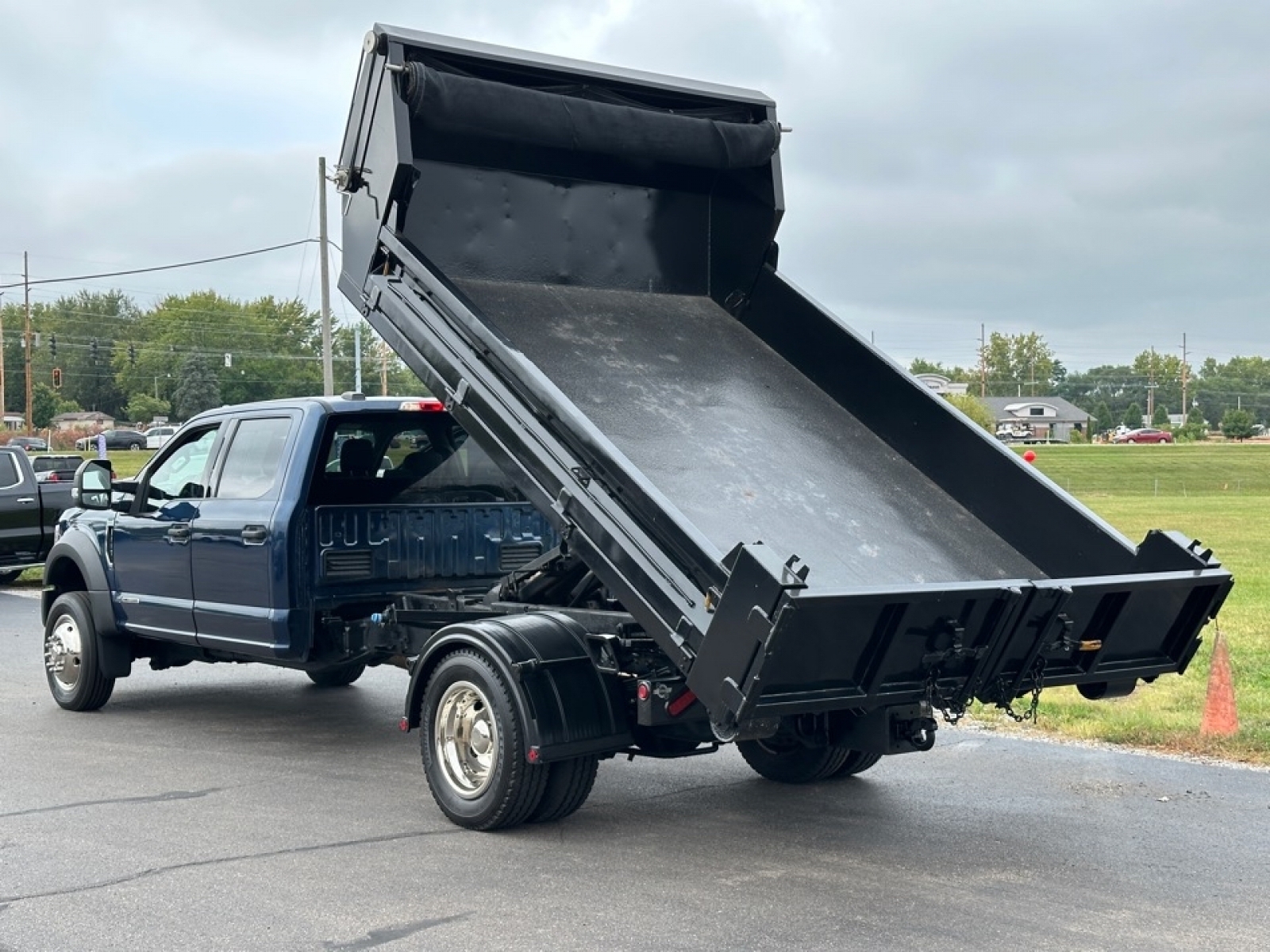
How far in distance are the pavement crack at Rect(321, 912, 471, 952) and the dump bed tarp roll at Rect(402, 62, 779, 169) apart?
Result: 12.5ft

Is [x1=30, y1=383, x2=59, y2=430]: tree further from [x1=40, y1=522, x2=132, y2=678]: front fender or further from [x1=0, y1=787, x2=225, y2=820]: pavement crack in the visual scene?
[x1=0, y1=787, x2=225, y2=820]: pavement crack

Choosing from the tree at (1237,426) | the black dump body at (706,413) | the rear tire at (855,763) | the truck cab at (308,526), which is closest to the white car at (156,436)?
the truck cab at (308,526)

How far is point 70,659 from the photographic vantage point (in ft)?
32.4

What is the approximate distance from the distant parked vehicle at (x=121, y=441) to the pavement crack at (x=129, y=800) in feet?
246

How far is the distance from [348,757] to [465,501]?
5.21 feet

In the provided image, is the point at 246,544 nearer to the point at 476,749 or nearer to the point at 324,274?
the point at 476,749

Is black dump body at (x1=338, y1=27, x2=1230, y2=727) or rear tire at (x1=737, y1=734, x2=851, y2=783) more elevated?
black dump body at (x1=338, y1=27, x2=1230, y2=727)

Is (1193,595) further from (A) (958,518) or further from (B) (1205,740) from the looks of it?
(B) (1205,740)

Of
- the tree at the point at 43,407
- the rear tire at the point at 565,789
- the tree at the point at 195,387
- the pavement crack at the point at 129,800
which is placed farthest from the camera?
the tree at the point at 43,407

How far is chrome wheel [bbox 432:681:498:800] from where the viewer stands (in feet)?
21.9

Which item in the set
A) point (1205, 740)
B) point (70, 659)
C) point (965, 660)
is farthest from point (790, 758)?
point (70, 659)

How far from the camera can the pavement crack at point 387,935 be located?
521 cm

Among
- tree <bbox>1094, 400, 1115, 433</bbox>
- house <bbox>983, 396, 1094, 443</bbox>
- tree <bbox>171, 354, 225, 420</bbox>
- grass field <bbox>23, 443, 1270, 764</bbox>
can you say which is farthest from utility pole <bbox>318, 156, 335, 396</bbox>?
tree <bbox>1094, 400, 1115, 433</bbox>

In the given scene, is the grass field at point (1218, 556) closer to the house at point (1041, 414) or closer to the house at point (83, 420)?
the house at point (83, 420)
